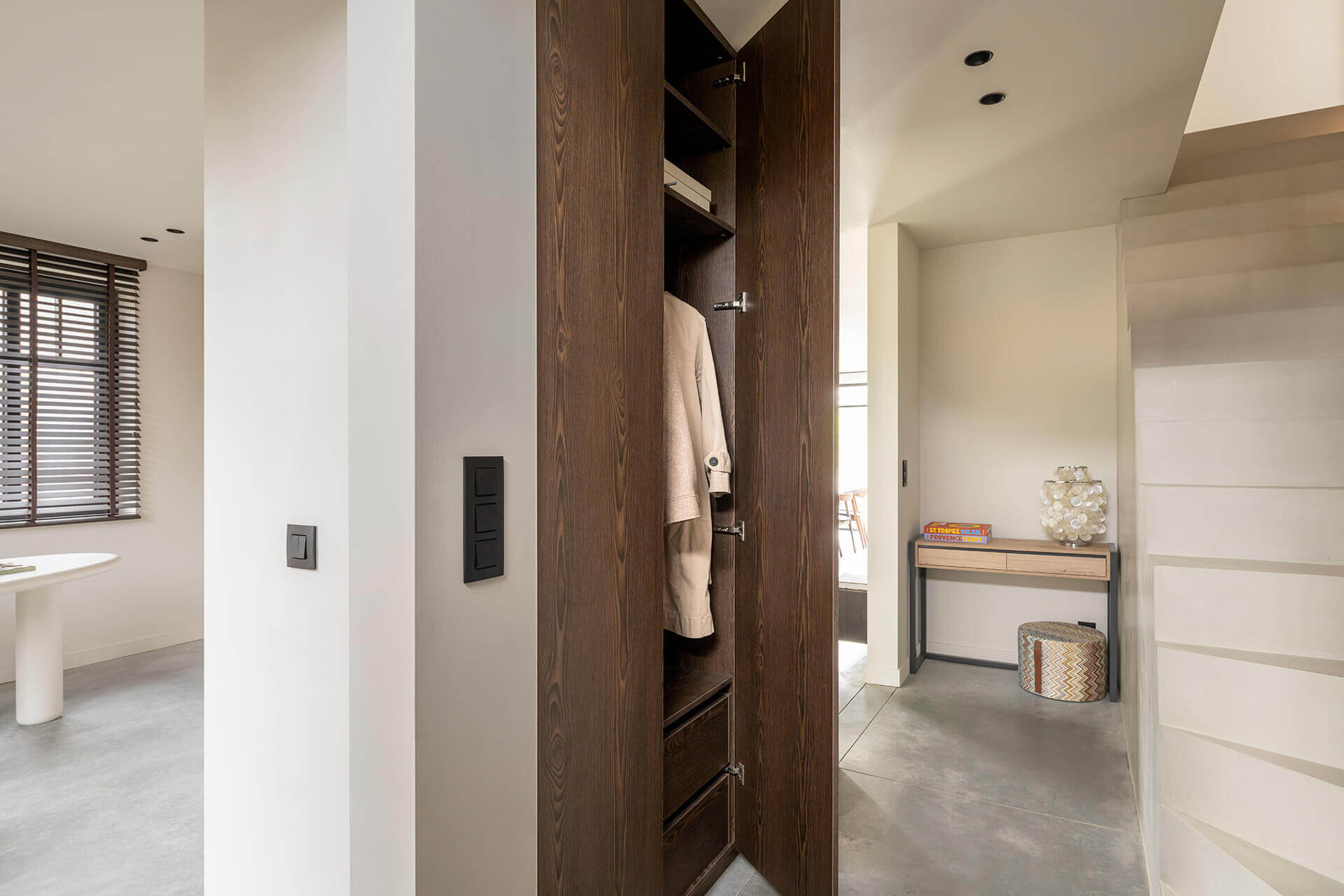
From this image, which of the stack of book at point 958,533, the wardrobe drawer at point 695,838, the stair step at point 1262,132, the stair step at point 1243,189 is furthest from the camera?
the stack of book at point 958,533

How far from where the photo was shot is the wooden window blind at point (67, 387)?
3723 millimetres

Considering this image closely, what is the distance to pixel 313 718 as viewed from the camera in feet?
3.97

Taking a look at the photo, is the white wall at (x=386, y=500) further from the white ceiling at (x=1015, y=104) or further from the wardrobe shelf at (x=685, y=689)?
the white ceiling at (x=1015, y=104)

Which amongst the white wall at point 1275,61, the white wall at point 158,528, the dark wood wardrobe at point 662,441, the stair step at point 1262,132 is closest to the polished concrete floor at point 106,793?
the white wall at point 158,528

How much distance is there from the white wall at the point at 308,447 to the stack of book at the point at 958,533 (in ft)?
11.0

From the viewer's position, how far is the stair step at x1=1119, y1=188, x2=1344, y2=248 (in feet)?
8.10

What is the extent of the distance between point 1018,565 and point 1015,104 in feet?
7.44

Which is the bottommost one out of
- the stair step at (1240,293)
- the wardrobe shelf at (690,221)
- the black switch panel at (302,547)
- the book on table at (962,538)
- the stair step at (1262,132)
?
the book on table at (962,538)

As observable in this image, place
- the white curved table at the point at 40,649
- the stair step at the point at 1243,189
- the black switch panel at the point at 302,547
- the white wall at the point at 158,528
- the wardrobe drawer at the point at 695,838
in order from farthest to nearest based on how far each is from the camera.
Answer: the white wall at the point at 158,528
the white curved table at the point at 40,649
the stair step at the point at 1243,189
the wardrobe drawer at the point at 695,838
the black switch panel at the point at 302,547

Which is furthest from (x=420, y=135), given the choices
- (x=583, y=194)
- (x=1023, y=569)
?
(x=1023, y=569)

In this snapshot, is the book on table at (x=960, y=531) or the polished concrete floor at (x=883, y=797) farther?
the book on table at (x=960, y=531)

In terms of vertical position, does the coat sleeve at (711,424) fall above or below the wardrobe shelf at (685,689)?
above

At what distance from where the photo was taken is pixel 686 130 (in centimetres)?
192

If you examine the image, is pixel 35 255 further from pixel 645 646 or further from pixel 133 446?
pixel 645 646
